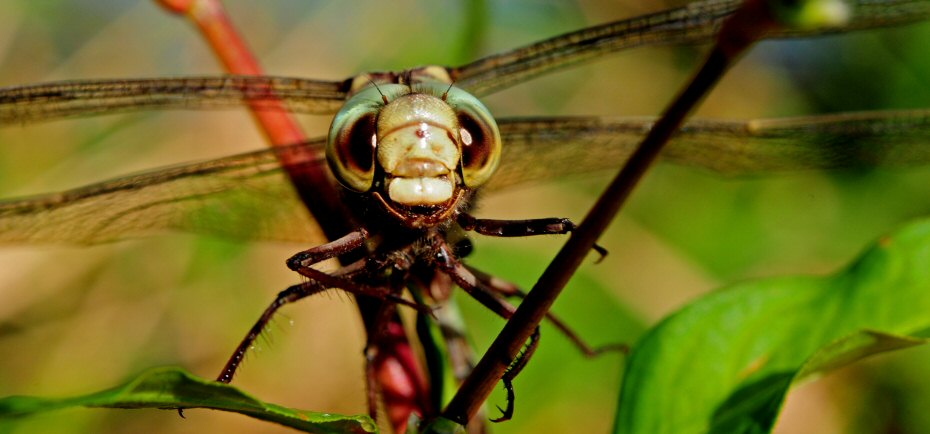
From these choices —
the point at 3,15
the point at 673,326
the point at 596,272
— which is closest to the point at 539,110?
the point at 596,272

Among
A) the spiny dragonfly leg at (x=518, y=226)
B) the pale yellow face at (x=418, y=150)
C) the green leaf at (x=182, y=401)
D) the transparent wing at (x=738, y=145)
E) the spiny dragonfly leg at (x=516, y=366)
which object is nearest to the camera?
the green leaf at (x=182, y=401)

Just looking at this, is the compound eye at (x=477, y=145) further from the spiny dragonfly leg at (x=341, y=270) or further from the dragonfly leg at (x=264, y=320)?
the dragonfly leg at (x=264, y=320)

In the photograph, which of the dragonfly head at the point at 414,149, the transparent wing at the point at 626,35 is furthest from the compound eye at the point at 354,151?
the transparent wing at the point at 626,35

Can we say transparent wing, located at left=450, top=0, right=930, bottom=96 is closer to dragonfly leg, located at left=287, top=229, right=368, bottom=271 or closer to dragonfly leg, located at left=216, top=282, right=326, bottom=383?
dragonfly leg, located at left=287, top=229, right=368, bottom=271

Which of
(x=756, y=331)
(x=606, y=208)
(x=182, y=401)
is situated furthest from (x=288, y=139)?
Result: (x=606, y=208)

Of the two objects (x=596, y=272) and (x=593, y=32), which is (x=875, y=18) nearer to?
(x=593, y=32)

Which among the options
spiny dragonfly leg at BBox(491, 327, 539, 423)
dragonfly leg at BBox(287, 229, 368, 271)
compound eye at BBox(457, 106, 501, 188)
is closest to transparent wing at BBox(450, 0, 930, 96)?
compound eye at BBox(457, 106, 501, 188)

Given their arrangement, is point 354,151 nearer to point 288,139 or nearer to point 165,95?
point 288,139
